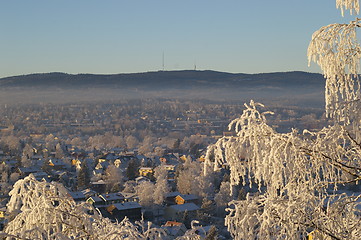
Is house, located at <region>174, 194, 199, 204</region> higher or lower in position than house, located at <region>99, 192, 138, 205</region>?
lower

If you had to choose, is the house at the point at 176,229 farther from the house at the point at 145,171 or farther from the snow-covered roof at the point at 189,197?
the house at the point at 145,171

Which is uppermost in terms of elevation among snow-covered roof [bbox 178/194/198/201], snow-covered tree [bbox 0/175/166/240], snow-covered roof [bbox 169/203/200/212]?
snow-covered tree [bbox 0/175/166/240]

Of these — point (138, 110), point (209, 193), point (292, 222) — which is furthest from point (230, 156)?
point (138, 110)

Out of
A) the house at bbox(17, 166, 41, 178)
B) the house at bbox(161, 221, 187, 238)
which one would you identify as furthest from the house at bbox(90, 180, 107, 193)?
the house at bbox(161, 221, 187, 238)

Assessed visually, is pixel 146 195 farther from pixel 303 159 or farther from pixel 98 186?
pixel 303 159

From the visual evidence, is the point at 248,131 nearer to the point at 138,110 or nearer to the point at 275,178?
the point at 275,178

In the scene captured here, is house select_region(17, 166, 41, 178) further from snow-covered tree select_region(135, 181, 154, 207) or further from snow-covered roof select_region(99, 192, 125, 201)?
snow-covered tree select_region(135, 181, 154, 207)
